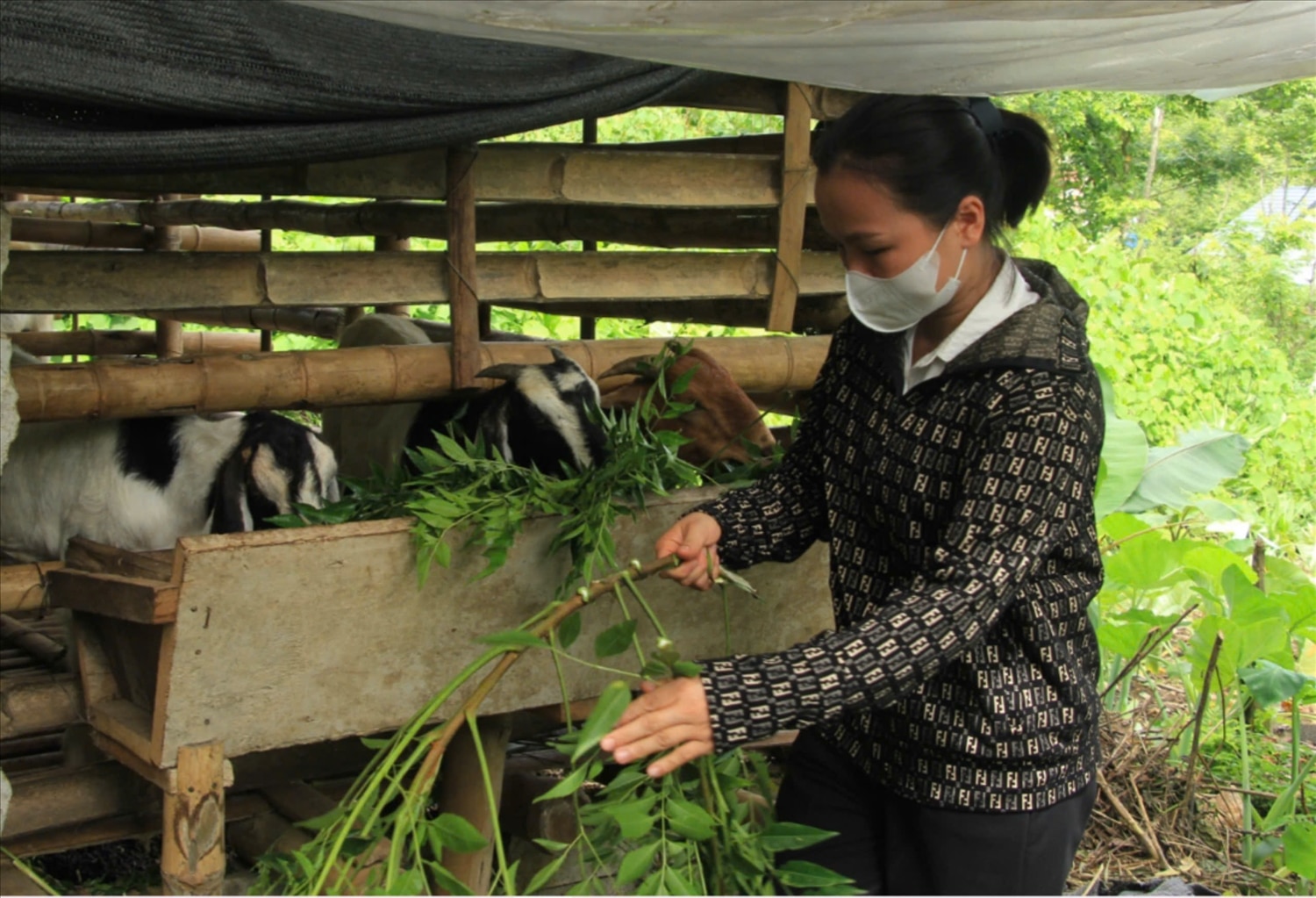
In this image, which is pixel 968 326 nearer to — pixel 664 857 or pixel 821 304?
pixel 664 857

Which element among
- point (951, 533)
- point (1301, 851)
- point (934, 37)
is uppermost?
point (934, 37)

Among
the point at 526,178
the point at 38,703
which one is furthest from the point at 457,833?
the point at 526,178

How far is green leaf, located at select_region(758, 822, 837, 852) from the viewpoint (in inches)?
82.1

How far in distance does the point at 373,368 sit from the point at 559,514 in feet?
2.10

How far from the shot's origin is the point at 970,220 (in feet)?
7.02

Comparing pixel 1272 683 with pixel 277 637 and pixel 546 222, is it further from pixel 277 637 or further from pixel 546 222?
pixel 277 637

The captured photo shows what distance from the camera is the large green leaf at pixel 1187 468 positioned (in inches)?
187

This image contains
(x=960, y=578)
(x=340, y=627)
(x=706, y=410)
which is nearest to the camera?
(x=960, y=578)

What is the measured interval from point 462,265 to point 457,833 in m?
1.64

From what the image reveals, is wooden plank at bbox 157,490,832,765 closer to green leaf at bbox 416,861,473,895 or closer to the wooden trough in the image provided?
the wooden trough

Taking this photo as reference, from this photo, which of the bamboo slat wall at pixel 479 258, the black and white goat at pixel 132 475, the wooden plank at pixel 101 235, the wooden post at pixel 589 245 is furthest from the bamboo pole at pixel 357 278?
the wooden plank at pixel 101 235

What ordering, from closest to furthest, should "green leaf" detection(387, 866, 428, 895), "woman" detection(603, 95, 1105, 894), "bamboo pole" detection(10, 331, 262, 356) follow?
"green leaf" detection(387, 866, 428, 895) → "woman" detection(603, 95, 1105, 894) → "bamboo pole" detection(10, 331, 262, 356)

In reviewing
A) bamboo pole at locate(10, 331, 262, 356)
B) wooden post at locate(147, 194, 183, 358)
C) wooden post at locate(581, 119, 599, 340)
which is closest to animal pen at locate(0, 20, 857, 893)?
wooden post at locate(581, 119, 599, 340)

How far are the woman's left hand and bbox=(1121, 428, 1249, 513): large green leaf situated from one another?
3282mm
